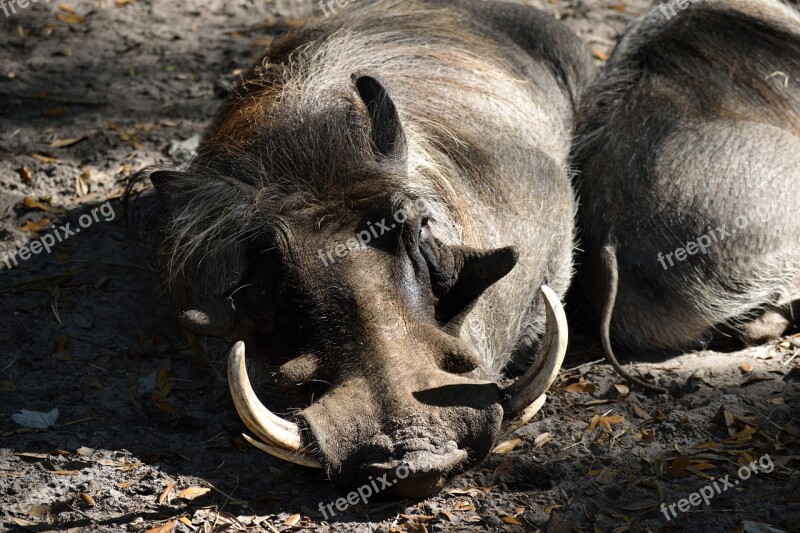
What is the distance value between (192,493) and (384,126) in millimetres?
1454

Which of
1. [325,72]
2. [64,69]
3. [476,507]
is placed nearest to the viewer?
[476,507]

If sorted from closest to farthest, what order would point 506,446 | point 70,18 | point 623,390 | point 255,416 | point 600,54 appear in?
point 255,416
point 506,446
point 623,390
point 600,54
point 70,18

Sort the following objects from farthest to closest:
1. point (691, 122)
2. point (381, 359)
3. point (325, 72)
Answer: point (691, 122)
point (325, 72)
point (381, 359)

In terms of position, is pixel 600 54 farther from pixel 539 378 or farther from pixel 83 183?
pixel 539 378

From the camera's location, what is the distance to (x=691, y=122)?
4668 mm

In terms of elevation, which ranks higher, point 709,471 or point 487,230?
point 487,230

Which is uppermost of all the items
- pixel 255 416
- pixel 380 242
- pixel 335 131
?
pixel 335 131

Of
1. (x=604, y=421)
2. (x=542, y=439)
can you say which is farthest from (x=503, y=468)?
(x=604, y=421)

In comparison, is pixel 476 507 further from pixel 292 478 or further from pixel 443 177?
pixel 443 177

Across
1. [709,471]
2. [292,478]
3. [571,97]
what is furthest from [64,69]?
[709,471]

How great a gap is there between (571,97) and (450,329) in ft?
7.70

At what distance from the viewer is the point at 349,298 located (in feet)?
10.5

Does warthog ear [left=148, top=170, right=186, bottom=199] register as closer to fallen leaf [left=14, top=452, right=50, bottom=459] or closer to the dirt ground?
the dirt ground

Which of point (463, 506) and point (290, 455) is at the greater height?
point (290, 455)
